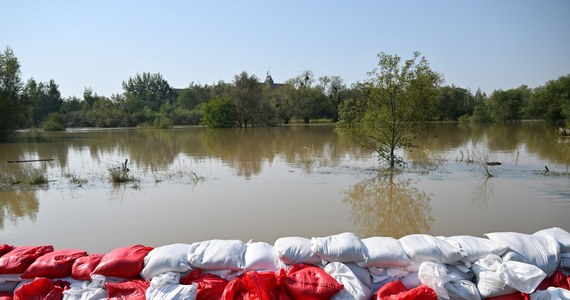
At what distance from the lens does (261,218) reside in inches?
224

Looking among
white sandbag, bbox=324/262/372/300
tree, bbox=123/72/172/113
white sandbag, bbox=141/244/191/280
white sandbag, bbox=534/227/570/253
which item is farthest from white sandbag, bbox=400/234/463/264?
tree, bbox=123/72/172/113

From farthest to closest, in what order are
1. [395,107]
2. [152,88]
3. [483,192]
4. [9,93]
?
[152,88]
[9,93]
[395,107]
[483,192]

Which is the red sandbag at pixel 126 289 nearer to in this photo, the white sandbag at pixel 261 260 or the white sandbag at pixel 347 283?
the white sandbag at pixel 261 260

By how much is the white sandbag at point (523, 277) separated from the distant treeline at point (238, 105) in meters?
24.7

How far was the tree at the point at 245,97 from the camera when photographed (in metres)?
36.4

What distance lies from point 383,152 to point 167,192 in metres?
6.09

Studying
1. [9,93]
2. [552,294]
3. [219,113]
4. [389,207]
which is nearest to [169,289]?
[552,294]

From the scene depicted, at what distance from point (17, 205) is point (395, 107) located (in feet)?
28.7

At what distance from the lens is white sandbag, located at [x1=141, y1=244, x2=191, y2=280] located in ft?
10.00

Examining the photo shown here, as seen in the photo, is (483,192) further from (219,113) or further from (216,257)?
(219,113)

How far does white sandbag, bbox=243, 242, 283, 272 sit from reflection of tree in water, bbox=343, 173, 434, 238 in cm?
214

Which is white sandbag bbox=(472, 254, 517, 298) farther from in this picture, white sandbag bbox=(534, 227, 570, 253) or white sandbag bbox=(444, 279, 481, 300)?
white sandbag bbox=(534, 227, 570, 253)

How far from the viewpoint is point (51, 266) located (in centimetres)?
315

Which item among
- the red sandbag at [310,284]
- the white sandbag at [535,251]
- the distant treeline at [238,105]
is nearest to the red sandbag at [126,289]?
the red sandbag at [310,284]
